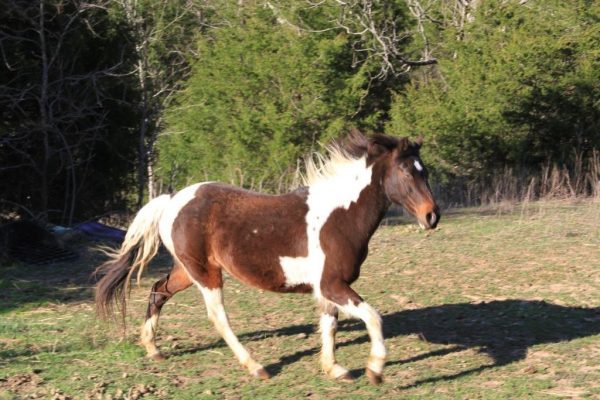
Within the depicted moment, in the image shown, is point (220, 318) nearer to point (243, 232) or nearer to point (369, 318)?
point (243, 232)

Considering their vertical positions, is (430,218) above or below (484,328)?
above

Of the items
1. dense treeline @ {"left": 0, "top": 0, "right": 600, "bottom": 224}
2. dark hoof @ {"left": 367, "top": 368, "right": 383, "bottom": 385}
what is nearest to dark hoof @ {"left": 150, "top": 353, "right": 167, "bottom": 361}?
dark hoof @ {"left": 367, "top": 368, "right": 383, "bottom": 385}

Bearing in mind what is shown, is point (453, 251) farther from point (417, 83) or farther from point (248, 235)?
point (417, 83)

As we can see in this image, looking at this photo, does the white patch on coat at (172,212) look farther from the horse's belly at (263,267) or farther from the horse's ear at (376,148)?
the horse's ear at (376,148)

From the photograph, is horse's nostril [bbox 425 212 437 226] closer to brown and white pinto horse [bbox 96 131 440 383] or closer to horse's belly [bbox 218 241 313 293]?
brown and white pinto horse [bbox 96 131 440 383]

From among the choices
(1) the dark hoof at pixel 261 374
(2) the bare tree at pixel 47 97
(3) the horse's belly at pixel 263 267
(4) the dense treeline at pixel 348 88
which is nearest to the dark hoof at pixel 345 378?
(1) the dark hoof at pixel 261 374

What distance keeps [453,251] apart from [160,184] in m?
13.5

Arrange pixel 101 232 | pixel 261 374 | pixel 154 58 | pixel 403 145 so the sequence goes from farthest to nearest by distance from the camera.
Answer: pixel 154 58
pixel 101 232
pixel 403 145
pixel 261 374

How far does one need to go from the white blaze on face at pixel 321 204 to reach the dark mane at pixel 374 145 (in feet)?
0.29

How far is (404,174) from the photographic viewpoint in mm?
6555

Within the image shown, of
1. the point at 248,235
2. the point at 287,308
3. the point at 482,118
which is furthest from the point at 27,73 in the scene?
the point at 482,118

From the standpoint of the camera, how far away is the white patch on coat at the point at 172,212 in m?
7.00

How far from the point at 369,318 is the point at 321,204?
1.04m

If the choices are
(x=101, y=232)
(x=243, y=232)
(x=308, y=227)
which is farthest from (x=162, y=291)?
(x=101, y=232)
